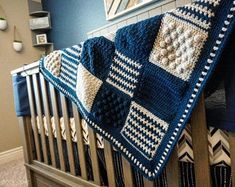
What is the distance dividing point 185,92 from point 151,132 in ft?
0.52

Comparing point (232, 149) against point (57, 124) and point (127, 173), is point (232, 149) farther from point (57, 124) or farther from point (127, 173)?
point (57, 124)

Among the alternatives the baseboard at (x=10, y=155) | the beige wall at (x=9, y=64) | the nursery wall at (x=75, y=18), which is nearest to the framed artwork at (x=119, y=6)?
the nursery wall at (x=75, y=18)

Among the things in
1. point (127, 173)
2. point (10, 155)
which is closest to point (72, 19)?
point (10, 155)

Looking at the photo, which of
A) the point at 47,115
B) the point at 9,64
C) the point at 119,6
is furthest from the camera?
the point at 9,64

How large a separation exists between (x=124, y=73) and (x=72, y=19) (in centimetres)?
218

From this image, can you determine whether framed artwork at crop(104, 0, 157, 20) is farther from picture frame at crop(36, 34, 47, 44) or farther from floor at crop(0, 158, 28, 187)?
floor at crop(0, 158, 28, 187)

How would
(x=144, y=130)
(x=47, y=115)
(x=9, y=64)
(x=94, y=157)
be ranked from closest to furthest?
(x=144, y=130), (x=94, y=157), (x=47, y=115), (x=9, y=64)

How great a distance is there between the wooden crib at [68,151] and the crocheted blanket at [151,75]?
6 centimetres

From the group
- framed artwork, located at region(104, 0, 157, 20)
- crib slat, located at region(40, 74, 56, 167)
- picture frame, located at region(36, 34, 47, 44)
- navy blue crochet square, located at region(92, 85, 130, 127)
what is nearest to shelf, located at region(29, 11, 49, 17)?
picture frame, located at region(36, 34, 47, 44)

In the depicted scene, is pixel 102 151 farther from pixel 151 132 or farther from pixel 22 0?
pixel 22 0

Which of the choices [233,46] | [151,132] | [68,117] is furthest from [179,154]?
[68,117]

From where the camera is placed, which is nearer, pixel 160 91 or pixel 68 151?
pixel 160 91

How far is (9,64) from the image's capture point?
2543mm

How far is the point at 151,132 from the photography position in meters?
0.64
